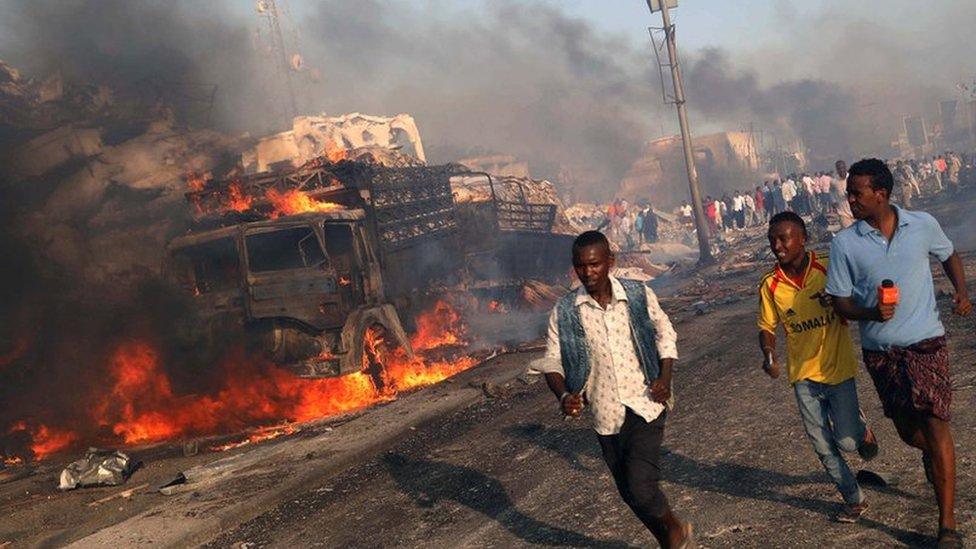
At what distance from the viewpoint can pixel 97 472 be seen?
332 inches

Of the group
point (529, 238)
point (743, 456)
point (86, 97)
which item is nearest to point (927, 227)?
point (743, 456)

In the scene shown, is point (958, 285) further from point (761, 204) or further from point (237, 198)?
point (761, 204)

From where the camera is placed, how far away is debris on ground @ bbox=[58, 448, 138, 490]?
8391 mm

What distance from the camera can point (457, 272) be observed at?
53.1 feet

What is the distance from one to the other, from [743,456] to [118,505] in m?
5.25

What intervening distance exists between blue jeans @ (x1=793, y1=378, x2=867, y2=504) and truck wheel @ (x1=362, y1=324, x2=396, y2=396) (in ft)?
25.1

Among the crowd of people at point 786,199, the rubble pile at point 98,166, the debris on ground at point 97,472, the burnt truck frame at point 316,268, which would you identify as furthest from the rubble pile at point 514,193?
the debris on ground at point 97,472

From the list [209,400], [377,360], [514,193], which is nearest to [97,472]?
[209,400]

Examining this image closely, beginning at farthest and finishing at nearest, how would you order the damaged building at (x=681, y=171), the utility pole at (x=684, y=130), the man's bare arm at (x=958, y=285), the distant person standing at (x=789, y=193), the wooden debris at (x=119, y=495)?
the damaged building at (x=681, y=171), the distant person standing at (x=789, y=193), the utility pole at (x=684, y=130), the wooden debris at (x=119, y=495), the man's bare arm at (x=958, y=285)

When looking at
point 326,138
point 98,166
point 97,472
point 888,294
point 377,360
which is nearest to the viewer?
point 888,294

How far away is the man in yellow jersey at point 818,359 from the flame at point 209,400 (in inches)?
284

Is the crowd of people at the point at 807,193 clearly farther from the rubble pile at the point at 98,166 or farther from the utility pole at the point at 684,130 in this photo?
the rubble pile at the point at 98,166

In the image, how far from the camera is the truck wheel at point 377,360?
11.6 m

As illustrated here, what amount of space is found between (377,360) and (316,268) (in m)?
1.49
